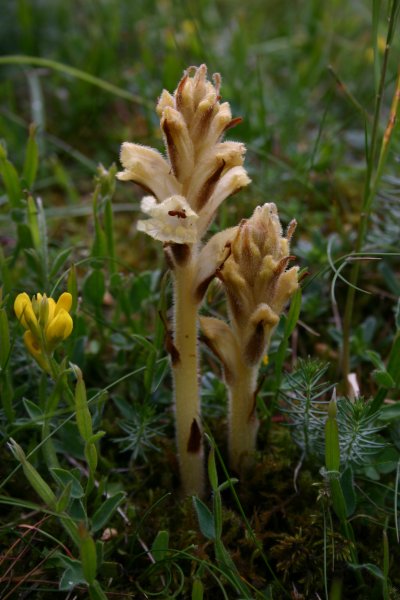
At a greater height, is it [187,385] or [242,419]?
[187,385]

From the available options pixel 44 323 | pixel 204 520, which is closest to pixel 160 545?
pixel 204 520

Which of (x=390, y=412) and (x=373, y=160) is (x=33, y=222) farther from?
(x=390, y=412)

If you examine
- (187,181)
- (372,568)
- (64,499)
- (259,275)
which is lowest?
(372,568)

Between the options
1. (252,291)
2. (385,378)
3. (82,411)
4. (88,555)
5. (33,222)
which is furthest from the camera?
(33,222)

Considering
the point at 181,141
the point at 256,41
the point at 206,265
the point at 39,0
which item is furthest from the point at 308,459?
the point at 39,0

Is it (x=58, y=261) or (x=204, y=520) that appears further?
(x=58, y=261)

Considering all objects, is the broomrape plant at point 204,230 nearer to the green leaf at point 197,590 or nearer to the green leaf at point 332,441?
the green leaf at point 332,441

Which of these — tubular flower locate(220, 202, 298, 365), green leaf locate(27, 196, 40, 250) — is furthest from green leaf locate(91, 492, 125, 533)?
green leaf locate(27, 196, 40, 250)

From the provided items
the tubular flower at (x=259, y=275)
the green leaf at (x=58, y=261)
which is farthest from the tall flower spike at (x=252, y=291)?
the green leaf at (x=58, y=261)
